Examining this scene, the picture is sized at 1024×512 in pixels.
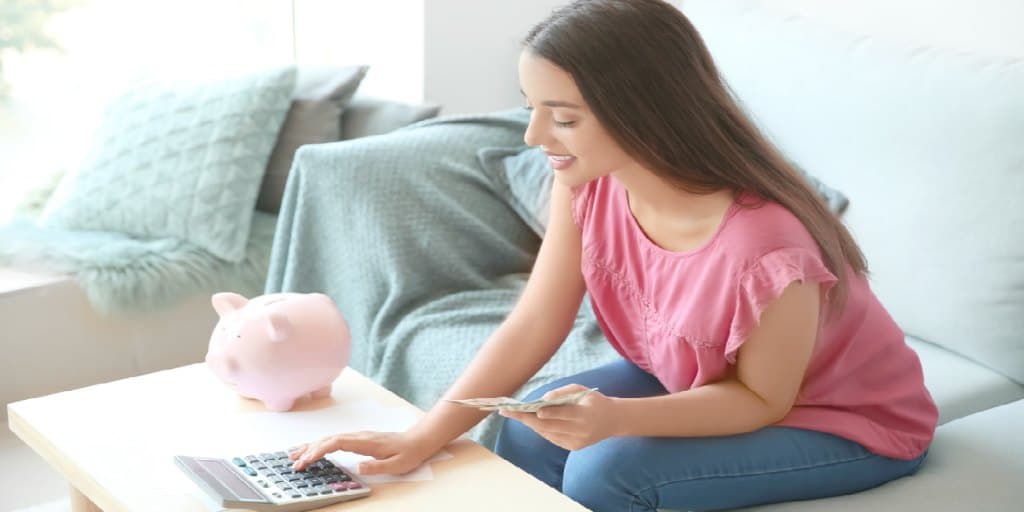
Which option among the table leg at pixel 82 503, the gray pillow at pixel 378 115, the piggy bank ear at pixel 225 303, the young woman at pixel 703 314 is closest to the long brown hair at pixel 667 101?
the young woman at pixel 703 314

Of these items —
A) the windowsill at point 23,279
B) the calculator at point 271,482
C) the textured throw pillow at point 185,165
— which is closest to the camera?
the calculator at point 271,482

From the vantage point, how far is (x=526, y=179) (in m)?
2.12

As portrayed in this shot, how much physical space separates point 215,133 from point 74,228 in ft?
1.08

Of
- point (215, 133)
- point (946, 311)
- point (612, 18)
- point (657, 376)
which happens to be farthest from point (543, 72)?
point (215, 133)

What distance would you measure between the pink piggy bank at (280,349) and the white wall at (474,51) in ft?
4.31

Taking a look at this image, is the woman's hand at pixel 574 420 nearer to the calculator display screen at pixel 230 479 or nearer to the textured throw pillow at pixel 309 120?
the calculator display screen at pixel 230 479

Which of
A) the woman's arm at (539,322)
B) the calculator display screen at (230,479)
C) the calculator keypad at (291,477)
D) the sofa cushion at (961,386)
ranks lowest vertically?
the sofa cushion at (961,386)

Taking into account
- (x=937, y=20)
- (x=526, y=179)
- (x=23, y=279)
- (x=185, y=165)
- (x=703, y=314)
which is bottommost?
(x=23, y=279)

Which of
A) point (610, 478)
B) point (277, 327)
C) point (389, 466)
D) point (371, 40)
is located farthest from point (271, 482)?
point (371, 40)

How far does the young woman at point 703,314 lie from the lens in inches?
49.9

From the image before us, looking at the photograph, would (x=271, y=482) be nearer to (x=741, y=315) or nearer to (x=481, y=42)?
(x=741, y=315)

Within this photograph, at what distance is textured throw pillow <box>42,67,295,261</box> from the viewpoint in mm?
2469

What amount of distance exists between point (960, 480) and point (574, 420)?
0.46 metres

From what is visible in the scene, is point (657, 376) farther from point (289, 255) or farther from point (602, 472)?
point (289, 255)
